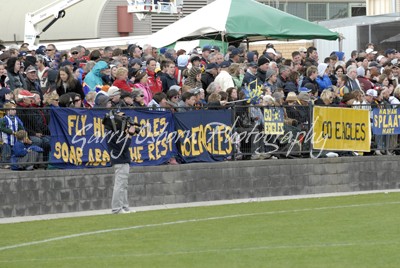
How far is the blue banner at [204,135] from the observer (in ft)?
72.5

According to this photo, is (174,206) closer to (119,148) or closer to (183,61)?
(119,148)

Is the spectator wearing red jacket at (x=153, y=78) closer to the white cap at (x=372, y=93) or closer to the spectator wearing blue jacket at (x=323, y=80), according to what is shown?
the spectator wearing blue jacket at (x=323, y=80)

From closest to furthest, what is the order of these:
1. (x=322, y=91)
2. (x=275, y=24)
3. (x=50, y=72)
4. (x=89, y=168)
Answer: (x=89, y=168)
(x=50, y=72)
(x=322, y=91)
(x=275, y=24)

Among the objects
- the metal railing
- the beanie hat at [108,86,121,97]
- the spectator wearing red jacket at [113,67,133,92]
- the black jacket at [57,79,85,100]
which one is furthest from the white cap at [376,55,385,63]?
the beanie hat at [108,86,121,97]

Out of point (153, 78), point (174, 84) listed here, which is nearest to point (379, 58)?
point (174, 84)

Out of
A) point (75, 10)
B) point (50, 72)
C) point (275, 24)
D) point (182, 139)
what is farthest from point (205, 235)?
point (75, 10)

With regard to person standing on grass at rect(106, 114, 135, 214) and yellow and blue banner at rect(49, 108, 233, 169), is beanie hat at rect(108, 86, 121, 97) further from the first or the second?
person standing on grass at rect(106, 114, 135, 214)

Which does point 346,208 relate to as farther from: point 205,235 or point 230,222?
point 205,235

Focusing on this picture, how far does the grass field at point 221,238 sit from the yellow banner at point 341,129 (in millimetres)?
3458

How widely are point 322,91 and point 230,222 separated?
306 inches

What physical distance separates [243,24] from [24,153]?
9847mm

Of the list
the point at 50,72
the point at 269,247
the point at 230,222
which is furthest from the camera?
the point at 50,72

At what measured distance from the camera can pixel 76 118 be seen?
2056 centimetres

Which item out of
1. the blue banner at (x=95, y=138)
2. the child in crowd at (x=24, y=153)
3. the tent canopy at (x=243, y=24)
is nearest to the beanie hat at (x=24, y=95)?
the blue banner at (x=95, y=138)
